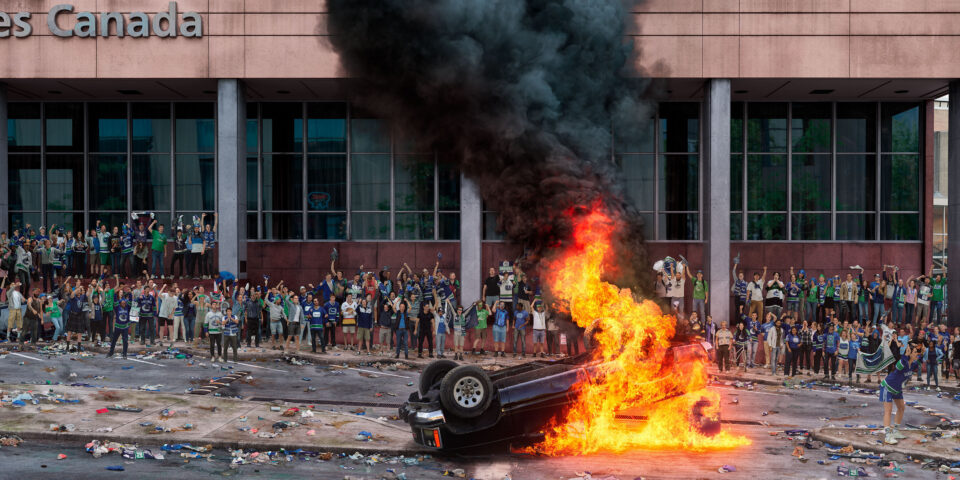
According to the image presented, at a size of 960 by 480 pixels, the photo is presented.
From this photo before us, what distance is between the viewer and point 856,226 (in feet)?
99.7

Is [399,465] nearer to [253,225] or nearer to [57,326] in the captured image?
[57,326]

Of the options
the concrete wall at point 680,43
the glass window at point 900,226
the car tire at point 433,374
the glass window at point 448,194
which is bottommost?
the car tire at point 433,374

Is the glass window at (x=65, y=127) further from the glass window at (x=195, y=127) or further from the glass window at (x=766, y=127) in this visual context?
the glass window at (x=766, y=127)

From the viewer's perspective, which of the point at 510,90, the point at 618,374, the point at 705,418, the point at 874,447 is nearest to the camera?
the point at 618,374

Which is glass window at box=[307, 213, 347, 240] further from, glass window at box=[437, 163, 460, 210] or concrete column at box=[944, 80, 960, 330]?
concrete column at box=[944, 80, 960, 330]

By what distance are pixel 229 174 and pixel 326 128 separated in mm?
4922

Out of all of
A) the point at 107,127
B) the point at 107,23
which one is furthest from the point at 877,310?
the point at 107,127

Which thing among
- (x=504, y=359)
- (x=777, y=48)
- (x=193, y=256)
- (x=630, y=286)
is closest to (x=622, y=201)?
(x=630, y=286)

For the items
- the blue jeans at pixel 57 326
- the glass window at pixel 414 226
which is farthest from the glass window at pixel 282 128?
the blue jeans at pixel 57 326

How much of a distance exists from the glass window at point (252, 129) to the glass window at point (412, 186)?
525cm

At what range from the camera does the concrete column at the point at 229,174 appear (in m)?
26.6

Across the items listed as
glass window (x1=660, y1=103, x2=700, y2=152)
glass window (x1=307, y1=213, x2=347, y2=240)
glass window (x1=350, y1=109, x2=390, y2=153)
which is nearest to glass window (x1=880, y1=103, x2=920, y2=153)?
glass window (x1=660, y1=103, x2=700, y2=152)

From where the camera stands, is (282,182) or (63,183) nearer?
(282,182)

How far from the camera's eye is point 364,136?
30.4 meters
